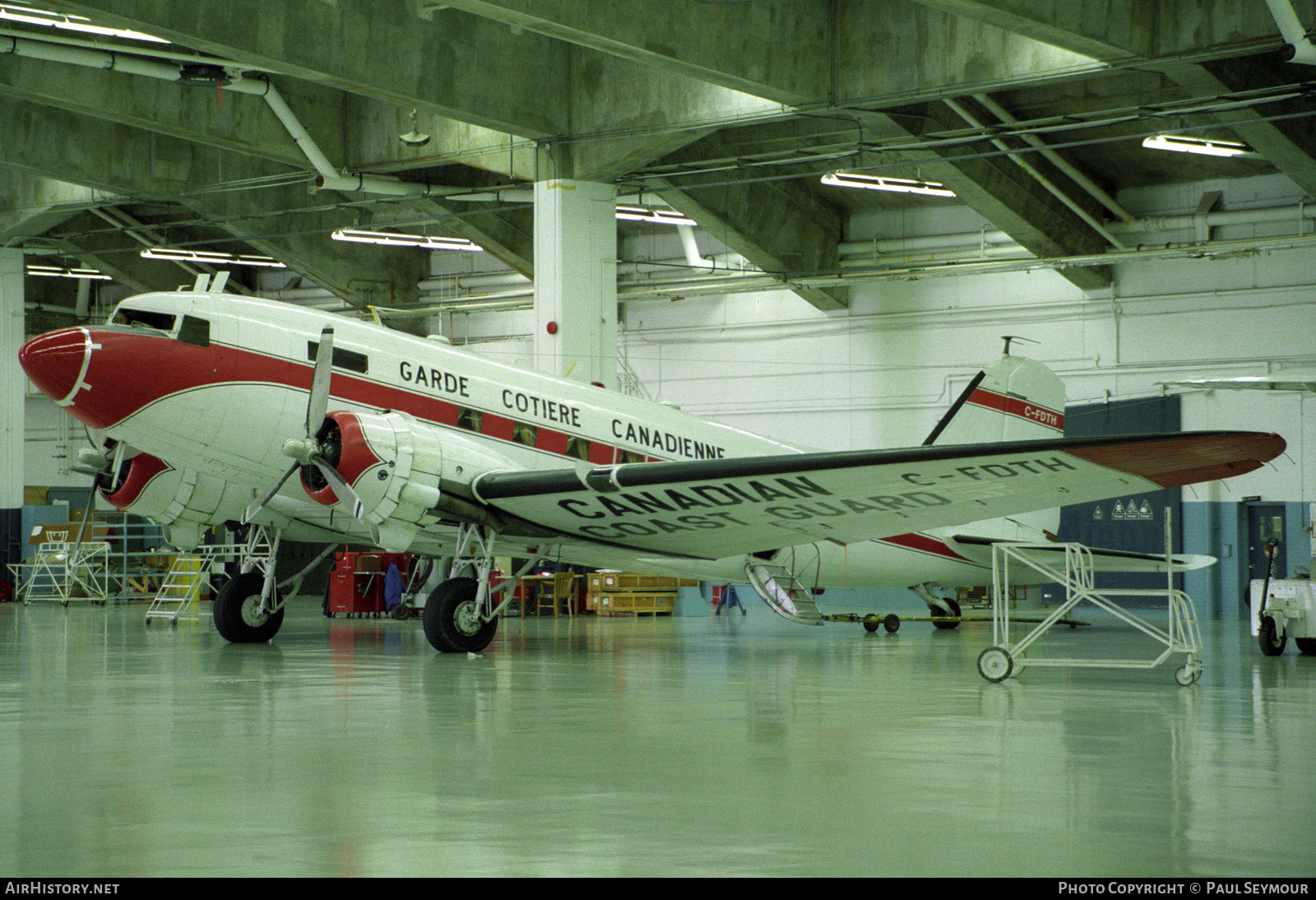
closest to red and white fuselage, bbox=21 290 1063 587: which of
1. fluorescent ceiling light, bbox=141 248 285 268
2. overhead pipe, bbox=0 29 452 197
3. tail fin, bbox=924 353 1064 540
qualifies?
tail fin, bbox=924 353 1064 540

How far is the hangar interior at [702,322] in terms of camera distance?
18.2 ft

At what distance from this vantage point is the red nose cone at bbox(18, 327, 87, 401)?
1397 centimetres

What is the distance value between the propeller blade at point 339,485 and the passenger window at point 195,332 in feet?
6.62

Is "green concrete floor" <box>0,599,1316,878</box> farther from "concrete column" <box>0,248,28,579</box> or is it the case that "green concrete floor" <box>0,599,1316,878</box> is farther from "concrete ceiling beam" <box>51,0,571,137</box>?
"concrete column" <box>0,248,28,579</box>

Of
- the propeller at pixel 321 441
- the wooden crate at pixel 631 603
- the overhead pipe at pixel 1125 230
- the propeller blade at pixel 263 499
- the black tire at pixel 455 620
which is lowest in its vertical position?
the wooden crate at pixel 631 603

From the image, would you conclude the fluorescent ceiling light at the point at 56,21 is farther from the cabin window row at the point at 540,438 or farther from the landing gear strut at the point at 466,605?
the landing gear strut at the point at 466,605

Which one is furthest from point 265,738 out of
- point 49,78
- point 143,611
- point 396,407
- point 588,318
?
point 143,611

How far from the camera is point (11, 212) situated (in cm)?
3225

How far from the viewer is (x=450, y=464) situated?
46.9 ft

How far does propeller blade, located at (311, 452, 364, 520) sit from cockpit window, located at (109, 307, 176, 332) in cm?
245

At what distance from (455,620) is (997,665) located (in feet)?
20.6

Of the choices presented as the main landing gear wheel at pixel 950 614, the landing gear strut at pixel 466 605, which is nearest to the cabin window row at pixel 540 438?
the landing gear strut at pixel 466 605

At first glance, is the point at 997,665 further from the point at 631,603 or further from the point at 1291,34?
the point at 631,603

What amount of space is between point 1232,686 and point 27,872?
10.3 m
